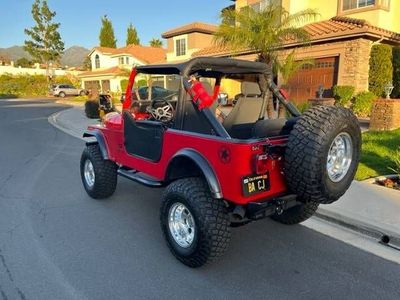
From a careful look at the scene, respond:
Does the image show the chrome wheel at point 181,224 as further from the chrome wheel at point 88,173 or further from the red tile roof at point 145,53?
the red tile roof at point 145,53

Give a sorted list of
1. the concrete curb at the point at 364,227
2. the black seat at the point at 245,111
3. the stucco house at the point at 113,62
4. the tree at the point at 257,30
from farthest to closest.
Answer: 1. the stucco house at the point at 113,62
2. the tree at the point at 257,30
3. the black seat at the point at 245,111
4. the concrete curb at the point at 364,227

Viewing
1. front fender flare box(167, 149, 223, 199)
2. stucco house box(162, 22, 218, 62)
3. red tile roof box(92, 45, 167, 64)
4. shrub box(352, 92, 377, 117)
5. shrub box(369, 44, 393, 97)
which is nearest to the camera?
front fender flare box(167, 149, 223, 199)

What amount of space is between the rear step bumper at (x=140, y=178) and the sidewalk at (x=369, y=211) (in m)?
2.27

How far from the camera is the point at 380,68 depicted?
14.1 meters

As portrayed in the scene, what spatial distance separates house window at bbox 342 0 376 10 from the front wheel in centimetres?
1544

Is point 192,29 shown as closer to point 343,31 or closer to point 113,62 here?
point 343,31

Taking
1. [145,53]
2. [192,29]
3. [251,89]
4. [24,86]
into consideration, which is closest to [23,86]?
[24,86]

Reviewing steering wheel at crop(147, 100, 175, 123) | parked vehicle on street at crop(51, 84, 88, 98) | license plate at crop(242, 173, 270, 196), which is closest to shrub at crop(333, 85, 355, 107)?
steering wheel at crop(147, 100, 175, 123)

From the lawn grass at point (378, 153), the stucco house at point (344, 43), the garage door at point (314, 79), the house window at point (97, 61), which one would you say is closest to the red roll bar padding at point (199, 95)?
the lawn grass at point (378, 153)

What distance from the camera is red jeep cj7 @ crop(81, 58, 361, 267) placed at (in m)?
3.04

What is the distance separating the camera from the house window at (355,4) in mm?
15336

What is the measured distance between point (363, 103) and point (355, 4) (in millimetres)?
5340

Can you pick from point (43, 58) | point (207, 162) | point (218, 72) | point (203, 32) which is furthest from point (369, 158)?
point (43, 58)

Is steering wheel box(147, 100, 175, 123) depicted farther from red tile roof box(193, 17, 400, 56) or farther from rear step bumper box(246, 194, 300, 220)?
red tile roof box(193, 17, 400, 56)
